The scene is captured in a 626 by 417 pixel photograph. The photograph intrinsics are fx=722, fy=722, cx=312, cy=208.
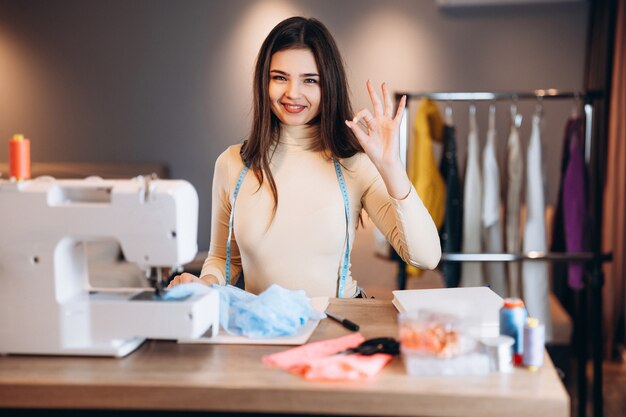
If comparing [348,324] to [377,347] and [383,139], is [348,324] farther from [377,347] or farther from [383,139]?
[383,139]

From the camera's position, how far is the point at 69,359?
1.31 meters

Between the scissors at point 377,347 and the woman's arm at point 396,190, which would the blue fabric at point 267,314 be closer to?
the scissors at point 377,347

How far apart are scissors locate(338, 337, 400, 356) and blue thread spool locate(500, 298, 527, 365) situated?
194 mm

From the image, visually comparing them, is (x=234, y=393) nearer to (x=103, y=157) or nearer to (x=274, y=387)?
(x=274, y=387)

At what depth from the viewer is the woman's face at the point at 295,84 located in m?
1.96

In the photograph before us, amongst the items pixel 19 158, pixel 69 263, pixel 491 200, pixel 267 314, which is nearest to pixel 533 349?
pixel 267 314

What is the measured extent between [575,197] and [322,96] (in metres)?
1.79

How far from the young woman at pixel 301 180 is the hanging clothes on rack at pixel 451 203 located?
55.4 inches

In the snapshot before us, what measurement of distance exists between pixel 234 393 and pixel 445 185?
2.45 m

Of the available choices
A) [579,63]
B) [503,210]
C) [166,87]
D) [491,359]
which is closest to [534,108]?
[579,63]

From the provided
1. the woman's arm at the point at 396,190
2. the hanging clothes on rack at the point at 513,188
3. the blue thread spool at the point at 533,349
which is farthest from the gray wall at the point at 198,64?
the blue thread spool at the point at 533,349

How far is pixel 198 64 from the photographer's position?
15.2 ft

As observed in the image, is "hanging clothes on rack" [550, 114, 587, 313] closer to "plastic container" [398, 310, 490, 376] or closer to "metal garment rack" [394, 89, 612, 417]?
"metal garment rack" [394, 89, 612, 417]

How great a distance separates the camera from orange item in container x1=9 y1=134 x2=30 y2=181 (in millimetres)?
1314
